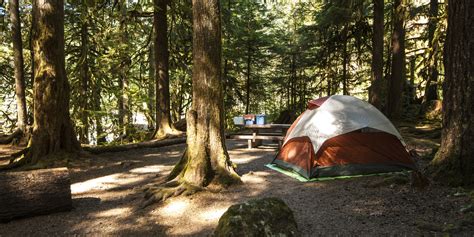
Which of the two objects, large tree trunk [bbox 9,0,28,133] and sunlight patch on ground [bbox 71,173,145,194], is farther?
large tree trunk [bbox 9,0,28,133]

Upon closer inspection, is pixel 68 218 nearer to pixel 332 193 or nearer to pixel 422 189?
pixel 332 193

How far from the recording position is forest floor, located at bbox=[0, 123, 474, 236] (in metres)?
4.50

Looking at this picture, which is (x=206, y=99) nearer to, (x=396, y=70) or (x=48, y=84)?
(x=48, y=84)

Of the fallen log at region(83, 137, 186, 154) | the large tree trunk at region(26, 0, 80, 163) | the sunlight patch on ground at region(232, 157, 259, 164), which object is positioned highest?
the large tree trunk at region(26, 0, 80, 163)

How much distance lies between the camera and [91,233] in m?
4.93

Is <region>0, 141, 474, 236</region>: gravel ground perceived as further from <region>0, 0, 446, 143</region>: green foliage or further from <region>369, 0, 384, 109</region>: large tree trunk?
<region>369, 0, 384, 109</region>: large tree trunk

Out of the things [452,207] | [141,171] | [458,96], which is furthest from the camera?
[141,171]

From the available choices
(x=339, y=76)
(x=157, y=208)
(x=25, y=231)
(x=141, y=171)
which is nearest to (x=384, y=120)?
(x=157, y=208)

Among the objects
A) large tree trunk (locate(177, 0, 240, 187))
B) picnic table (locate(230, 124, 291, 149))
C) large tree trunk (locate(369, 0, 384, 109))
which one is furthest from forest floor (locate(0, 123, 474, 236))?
large tree trunk (locate(369, 0, 384, 109))

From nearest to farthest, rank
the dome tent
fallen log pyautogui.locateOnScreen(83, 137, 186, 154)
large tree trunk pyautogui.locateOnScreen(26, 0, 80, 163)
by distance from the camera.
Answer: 1. the dome tent
2. large tree trunk pyautogui.locateOnScreen(26, 0, 80, 163)
3. fallen log pyautogui.locateOnScreen(83, 137, 186, 154)

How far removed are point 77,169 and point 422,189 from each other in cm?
840

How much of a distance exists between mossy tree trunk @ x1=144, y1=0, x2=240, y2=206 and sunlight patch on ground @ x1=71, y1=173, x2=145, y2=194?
5.54 feet

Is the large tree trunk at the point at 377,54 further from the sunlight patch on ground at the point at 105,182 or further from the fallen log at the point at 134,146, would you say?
the sunlight patch on ground at the point at 105,182

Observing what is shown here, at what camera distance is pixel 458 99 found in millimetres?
5352
